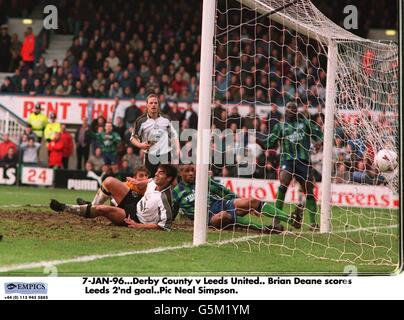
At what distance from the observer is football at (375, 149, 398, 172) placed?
Result: 758 centimetres

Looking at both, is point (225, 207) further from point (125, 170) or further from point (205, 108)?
point (125, 170)

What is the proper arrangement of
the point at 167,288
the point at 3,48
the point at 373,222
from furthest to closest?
the point at 3,48 < the point at 373,222 < the point at 167,288

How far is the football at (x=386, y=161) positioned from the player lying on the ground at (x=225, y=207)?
151cm

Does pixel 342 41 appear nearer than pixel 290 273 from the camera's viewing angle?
No

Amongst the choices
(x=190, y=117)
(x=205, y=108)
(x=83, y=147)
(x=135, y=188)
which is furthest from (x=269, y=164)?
(x=205, y=108)

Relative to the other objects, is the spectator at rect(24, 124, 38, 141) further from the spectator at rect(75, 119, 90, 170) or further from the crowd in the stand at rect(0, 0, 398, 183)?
the spectator at rect(75, 119, 90, 170)

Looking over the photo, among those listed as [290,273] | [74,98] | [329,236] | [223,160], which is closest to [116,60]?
[74,98]

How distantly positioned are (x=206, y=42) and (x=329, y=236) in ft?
9.31

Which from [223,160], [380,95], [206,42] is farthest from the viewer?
[223,160]

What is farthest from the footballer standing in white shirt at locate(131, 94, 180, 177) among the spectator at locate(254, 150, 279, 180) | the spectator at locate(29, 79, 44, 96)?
the spectator at locate(29, 79, 44, 96)

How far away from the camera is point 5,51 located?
17.3 metres

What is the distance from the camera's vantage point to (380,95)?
30.9ft

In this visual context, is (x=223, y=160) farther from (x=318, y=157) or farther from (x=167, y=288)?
(x=167, y=288)

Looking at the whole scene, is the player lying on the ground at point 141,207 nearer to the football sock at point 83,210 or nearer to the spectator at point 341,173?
the football sock at point 83,210
